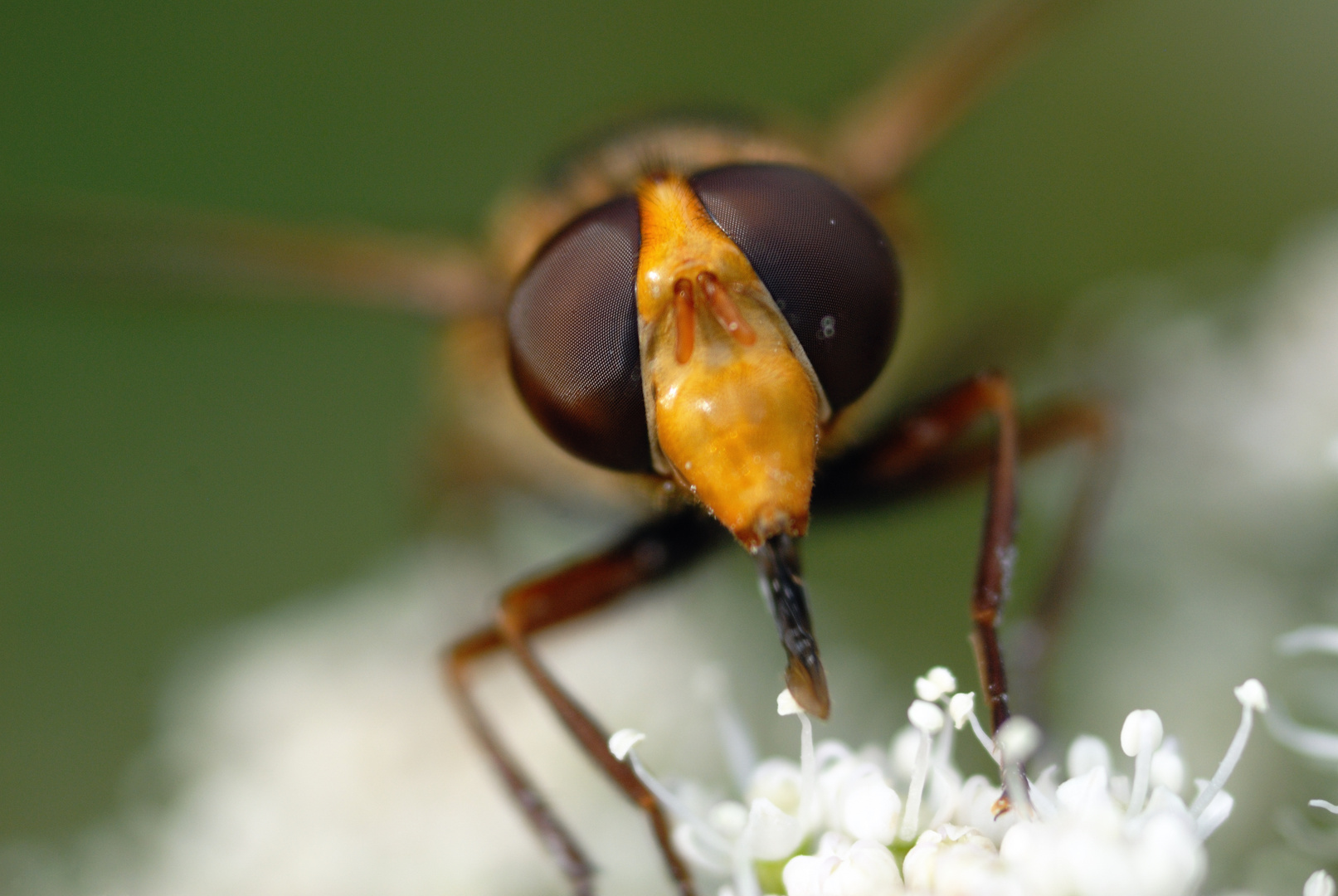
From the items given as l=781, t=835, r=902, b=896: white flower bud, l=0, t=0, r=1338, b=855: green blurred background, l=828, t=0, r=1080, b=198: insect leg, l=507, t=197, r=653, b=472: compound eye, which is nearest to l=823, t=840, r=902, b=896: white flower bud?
l=781, t=835, r=902, b=896: white flower bud

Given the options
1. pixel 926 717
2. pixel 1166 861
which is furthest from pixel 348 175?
pixel 1166 861

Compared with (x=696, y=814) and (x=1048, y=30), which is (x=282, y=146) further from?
(x=696, y=814)

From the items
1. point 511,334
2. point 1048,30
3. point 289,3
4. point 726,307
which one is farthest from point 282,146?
point 726,307

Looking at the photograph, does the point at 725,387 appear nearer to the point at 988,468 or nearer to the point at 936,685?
the point at 936,685

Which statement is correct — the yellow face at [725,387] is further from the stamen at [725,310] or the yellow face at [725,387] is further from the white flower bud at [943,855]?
the white flower bud at [943,855]

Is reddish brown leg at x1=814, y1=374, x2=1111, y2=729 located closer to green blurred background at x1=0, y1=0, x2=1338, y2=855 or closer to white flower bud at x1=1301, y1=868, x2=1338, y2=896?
white flower bud at x1=1301, y1=868, x2=1338, y2=896
